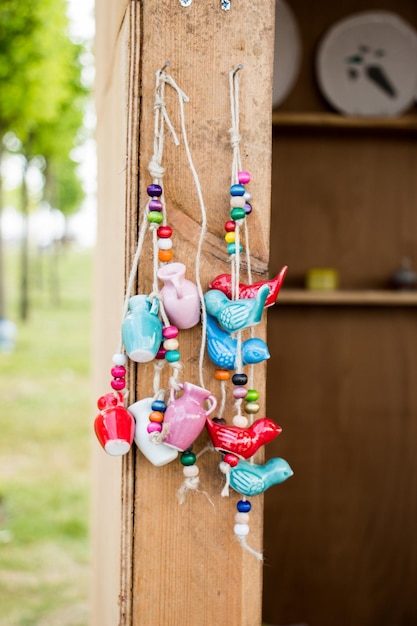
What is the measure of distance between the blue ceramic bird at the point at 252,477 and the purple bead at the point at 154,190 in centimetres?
28

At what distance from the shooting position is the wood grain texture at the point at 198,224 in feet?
2.28

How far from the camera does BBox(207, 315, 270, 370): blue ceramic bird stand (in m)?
0.68

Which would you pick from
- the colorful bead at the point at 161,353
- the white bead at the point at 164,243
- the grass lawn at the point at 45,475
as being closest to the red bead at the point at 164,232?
the white bead at the point at 164,243

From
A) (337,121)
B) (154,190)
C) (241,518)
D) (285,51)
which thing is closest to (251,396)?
(241,518)

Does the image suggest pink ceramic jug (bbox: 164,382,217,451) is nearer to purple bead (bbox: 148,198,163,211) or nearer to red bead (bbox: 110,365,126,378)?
red bead (bbox: 110,365,126,378)

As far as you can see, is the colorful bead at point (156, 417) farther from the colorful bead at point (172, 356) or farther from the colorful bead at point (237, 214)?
the colorful bead at point (237, 214)

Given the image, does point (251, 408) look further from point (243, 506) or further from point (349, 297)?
point (349, 297)

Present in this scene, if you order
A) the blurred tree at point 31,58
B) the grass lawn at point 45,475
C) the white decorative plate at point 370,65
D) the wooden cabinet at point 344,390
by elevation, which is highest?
the blurred tree at point 31,58

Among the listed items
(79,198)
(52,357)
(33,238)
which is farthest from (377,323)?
(33,238)

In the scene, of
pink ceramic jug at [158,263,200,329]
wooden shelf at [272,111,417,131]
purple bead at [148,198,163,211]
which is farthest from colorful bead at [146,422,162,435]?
wooden shelf at [272,111,417,131]

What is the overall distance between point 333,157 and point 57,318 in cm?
707

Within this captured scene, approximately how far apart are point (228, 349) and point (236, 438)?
3.4 inches

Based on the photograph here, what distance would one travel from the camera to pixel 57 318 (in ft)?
29.4

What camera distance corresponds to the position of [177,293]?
0.68 m
